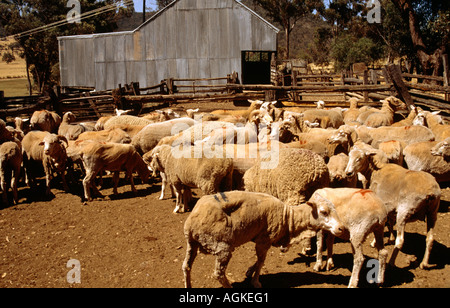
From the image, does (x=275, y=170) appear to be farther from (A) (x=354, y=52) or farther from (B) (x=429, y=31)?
(A) (x=354, y=52)

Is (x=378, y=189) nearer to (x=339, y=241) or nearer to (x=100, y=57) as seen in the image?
(x=339, y=241)

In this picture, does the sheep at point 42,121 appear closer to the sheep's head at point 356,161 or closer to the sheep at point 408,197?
the sheep's head at point 356,161

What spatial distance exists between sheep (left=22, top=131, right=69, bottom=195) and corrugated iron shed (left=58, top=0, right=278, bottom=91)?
653 inches

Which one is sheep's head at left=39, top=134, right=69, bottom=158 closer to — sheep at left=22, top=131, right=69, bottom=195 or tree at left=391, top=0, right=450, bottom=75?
sheep at left=22, top=131, right=69, bottom=195

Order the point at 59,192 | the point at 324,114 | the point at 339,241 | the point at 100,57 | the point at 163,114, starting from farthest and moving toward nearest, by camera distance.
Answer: the point at 100,57 → the point at 163,114 → the point at 324,114 → the point at 59,192 → the point at 339,241

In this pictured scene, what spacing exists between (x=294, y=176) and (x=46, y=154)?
6.68 meters

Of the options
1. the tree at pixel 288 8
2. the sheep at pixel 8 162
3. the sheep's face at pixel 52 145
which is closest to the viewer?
the sheep at pixel 8 162

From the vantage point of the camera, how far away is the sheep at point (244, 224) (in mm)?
5172

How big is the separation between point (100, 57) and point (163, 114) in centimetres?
1579

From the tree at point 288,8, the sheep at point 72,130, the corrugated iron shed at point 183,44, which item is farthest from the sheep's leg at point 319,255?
the tree at point 288,8

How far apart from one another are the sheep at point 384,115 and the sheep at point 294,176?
237 inches

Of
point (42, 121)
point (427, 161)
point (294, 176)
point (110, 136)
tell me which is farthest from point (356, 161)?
point (42, 121)

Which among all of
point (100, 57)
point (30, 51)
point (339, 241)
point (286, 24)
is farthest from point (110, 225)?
point (286, 24)
